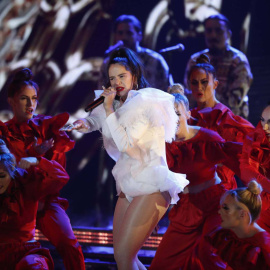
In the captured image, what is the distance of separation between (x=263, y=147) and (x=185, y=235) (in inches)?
29.9

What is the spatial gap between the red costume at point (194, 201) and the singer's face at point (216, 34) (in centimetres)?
A: 219

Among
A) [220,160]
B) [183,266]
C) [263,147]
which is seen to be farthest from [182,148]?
[183,266]

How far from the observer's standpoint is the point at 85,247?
196 inches

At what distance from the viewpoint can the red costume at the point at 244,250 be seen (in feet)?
9.14

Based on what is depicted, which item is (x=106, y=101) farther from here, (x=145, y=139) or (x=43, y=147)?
(x=43, y=147)

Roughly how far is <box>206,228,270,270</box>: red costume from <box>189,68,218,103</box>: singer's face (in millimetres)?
1451

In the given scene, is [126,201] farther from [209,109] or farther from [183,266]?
[209,109]

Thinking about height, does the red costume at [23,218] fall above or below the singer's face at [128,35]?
below

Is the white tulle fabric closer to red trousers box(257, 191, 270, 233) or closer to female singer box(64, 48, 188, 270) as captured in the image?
female singer box(64, 48, 188, 270)

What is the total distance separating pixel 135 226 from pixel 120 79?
0.91m

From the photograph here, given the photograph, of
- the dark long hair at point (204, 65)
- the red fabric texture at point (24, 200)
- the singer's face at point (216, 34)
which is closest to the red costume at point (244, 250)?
the red fabric texture at point (24, 200)

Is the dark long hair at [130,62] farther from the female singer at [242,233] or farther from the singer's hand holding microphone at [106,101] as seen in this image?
the female singer at [242,233]

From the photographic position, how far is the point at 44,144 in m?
3.83

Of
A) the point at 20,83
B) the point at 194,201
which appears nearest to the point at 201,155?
the point at 194,201
